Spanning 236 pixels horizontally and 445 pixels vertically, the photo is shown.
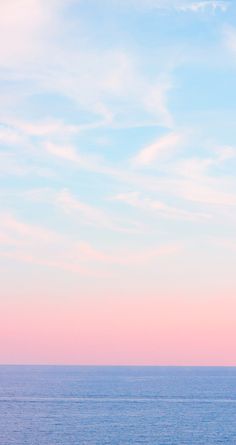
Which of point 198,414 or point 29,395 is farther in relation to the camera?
point 29,395

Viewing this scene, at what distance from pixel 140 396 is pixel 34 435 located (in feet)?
292

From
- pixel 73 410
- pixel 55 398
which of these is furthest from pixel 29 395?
pixel 73 410

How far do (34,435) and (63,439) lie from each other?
697 centimetres

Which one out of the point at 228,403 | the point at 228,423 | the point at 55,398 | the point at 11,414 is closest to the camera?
the point at 228,423

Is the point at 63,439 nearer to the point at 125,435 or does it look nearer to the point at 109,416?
the point at 125,435

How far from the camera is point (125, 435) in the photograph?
10950cm

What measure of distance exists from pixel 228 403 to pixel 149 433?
67885mm

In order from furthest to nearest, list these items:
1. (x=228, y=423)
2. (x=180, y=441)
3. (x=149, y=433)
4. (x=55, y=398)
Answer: (x=55, y=398) < (x=228, y=423) < (x=149, y=433) < (x=180, y=441)

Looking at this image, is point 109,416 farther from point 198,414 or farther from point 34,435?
point 34,435

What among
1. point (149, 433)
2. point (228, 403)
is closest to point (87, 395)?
point (228, 403)

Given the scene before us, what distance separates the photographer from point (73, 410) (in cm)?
14938

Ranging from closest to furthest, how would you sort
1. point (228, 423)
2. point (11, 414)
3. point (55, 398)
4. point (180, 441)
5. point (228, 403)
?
1. point (180, 441)
2. point (228, 423)
3. point (11, 414)
4. point (228, 403)
5. point (55, 398)

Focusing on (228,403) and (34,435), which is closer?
(34,435)

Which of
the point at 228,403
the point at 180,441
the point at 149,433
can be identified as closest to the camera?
the point at 180,441
